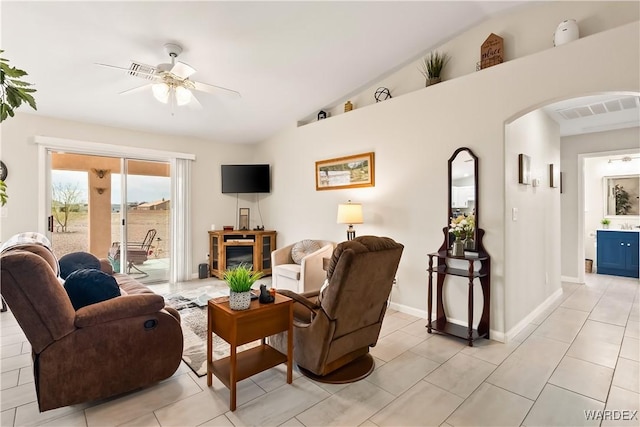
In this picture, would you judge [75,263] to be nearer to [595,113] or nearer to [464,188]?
[464,188]

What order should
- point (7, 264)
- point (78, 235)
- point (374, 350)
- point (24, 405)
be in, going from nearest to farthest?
point (7, 264)
point (24, 405)
point (374, 350)
point (78, 235)

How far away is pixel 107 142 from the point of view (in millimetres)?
4832

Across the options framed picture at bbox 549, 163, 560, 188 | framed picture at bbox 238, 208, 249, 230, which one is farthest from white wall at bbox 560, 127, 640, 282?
framed picture at bbox 238, 208, 249, 230

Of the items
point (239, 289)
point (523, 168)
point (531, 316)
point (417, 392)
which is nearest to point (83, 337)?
point (239, 289)

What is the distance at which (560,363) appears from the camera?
2592mm

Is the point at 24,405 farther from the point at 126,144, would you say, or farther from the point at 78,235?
the point at 126,144

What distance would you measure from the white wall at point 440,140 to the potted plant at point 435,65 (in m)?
0.13

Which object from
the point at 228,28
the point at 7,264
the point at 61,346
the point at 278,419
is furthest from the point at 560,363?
the point at 228,28

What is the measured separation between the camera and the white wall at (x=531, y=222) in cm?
313

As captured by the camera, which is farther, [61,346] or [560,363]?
[560,363]

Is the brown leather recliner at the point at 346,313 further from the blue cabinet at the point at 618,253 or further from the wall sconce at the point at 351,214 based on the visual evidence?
the blue cabinet at the point at 618,253

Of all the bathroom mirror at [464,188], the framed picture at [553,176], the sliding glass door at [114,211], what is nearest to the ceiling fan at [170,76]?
the bathroom mirror at [464,188]

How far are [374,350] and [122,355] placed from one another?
200cm

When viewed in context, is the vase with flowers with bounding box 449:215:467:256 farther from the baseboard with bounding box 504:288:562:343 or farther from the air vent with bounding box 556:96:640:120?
the air vent with bounding box 556:96:640:120
